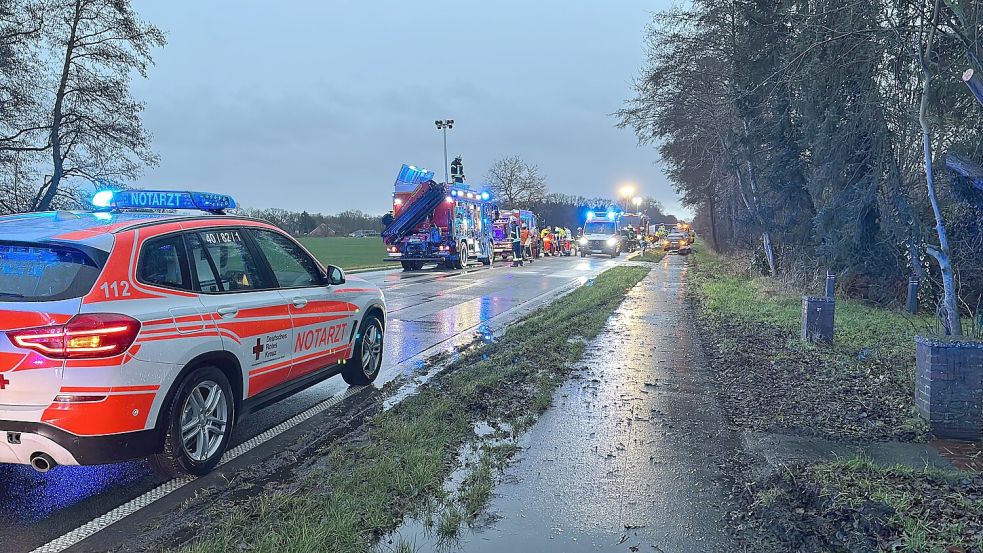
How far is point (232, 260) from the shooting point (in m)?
4.76

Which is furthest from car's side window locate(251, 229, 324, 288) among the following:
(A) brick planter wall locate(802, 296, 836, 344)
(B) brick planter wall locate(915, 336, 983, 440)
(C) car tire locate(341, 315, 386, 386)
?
(A) brick planter wall locate(802, 296, 836, 344)

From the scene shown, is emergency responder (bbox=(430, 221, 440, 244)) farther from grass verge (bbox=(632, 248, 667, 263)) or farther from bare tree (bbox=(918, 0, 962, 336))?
bare tree (bbox=(918, 0, 962, 336))

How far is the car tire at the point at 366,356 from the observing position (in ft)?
21.0

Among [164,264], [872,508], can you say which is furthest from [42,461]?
[872,508]

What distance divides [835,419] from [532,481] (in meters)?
2.88

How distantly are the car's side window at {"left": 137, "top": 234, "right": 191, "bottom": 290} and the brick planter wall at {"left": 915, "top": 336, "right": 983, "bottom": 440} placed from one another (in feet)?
18.4

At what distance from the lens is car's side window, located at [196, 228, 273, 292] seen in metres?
4.56

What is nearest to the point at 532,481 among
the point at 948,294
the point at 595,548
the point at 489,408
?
the point at 595,548

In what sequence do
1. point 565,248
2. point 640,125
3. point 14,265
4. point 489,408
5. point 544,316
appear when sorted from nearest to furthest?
point 14,265, point 489,408, point 544,316, point 640,125, point 565,248

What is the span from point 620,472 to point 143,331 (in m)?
3.19

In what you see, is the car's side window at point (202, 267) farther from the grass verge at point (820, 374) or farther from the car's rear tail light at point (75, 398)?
the grass verge at point (820, 374)

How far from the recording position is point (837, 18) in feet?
29.6

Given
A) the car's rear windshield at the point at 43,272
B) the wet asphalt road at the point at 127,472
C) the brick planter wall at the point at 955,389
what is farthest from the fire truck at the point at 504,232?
the car's rear windshield at the point at 43,272

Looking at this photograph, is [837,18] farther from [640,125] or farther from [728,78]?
[640,125]
